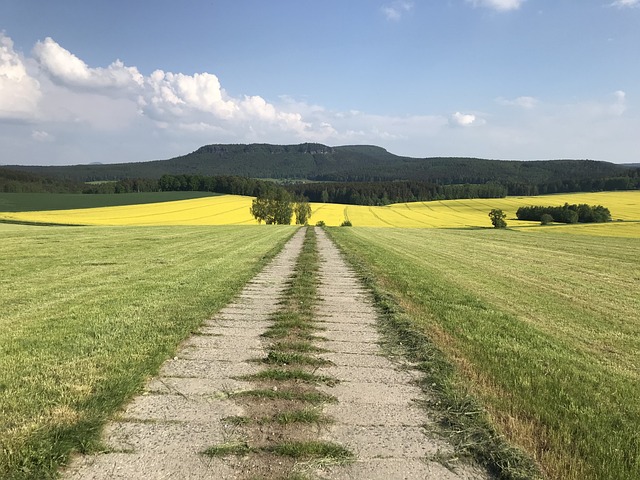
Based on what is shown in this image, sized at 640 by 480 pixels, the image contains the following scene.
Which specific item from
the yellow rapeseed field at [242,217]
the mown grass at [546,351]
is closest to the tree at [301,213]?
the yellow rapeseed field at [242,217]

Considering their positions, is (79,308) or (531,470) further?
(79,308)

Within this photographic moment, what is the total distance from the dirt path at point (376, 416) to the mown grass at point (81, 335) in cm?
243

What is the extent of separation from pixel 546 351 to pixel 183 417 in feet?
20.0

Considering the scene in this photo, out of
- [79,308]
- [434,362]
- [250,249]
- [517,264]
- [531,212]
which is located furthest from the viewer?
[531,212]

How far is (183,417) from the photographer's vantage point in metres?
4.39

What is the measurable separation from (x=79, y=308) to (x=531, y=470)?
8929 millimetres

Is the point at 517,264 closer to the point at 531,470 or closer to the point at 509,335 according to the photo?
the point at 509,335

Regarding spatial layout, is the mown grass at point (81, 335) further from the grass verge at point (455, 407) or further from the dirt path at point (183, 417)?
the grass verge at point (455, 407)

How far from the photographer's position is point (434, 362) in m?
6.16

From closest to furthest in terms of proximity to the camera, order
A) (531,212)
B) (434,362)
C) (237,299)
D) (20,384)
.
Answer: (20,384) < (434,362) < (237,299) < (531,212)

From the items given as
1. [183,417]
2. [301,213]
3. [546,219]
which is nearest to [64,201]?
[301,213]

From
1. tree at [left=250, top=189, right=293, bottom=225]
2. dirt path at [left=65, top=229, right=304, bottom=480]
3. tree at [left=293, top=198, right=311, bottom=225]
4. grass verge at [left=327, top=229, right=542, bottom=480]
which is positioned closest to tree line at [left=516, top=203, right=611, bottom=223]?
tree at [left=293, top=198, right=311, bottom=225]

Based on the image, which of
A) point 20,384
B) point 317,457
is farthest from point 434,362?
point 20,384

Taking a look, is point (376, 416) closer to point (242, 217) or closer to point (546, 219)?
point (242, 217)
